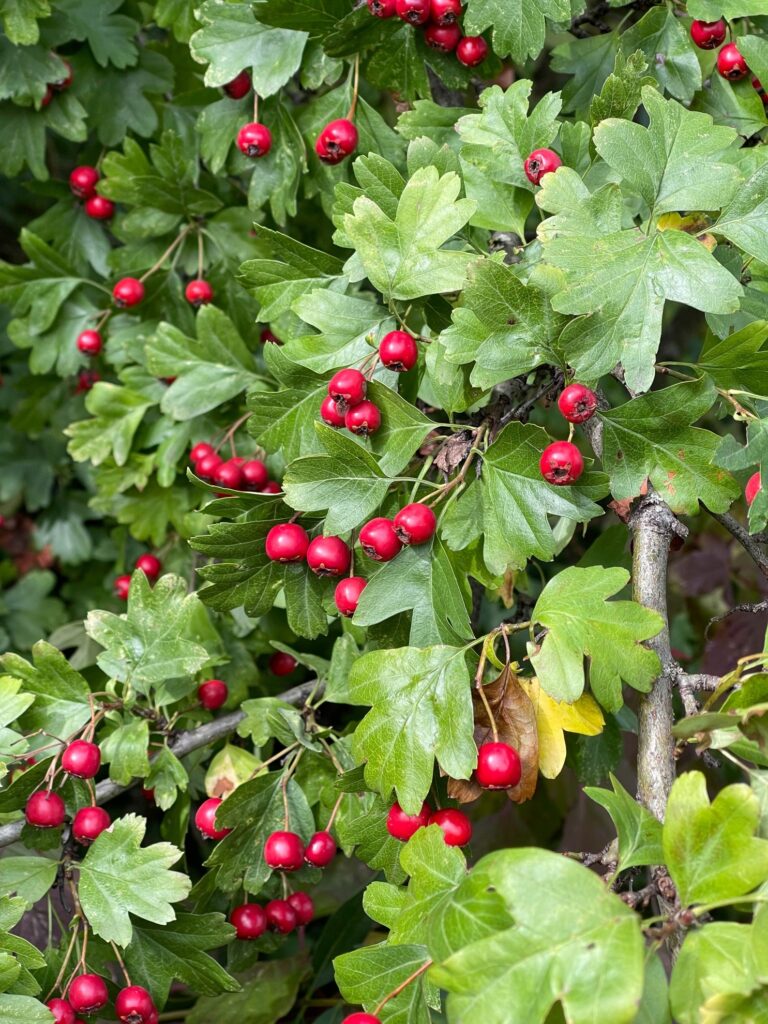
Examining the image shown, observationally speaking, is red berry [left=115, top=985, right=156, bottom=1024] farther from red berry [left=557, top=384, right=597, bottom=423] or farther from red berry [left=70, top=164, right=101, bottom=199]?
→ red berry [left=70, top=164, right=101, bottom=199]

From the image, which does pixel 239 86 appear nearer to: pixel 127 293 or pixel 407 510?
pixel 127 293

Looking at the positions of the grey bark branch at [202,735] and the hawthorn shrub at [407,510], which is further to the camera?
the grey bark branch at [202,735]

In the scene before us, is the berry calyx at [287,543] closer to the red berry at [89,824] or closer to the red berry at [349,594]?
the red berry at [349,594]

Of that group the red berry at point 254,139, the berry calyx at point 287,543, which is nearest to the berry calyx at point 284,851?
the berry calyx at point 287,543

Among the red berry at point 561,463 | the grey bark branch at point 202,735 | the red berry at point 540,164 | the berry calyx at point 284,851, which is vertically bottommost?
the grey bark branch at point 202,735

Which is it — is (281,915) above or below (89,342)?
below

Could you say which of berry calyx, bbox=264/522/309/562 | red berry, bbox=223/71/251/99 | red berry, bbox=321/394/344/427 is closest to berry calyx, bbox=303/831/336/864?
berry calyx, bbox=264/522/309/562

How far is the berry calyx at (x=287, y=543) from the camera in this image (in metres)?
1.07

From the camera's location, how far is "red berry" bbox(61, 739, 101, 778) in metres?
1.13

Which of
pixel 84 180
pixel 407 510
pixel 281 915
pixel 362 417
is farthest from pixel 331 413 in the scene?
pixel 84 180

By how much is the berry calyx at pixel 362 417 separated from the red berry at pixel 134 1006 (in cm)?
66

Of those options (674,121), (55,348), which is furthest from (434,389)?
(55,348)

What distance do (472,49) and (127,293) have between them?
69cm

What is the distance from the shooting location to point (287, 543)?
3.52ft
